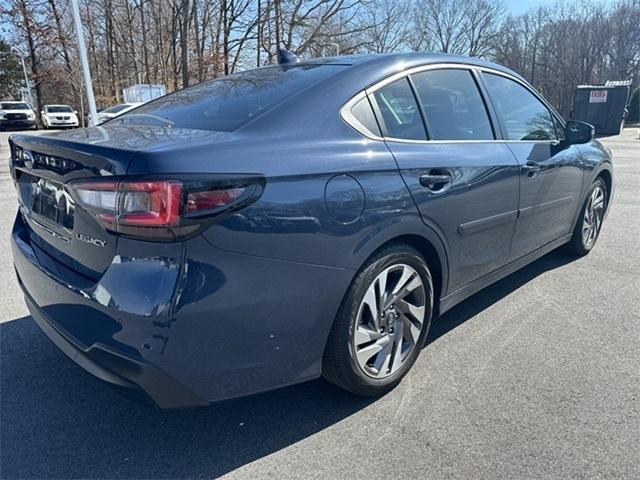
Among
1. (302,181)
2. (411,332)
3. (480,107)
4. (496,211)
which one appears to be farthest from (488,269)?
(302,181)

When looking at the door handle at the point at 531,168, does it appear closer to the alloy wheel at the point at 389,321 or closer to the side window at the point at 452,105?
the side window at the point at 452,105

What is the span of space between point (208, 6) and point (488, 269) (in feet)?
107

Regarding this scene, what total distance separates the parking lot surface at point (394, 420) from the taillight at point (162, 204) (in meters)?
1.06

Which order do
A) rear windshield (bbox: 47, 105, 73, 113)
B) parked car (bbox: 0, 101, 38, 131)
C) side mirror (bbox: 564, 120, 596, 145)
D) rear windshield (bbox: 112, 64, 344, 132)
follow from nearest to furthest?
rear windshield (bbox: 112, 64, 344, 132)
side mirror (bbox: 564, 120, 596, 145)
parked car (bbox: 0, 101, 38, 131)
rear windshield (bbox: 47, 105, 73, 113)

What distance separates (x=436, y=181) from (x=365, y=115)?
526mm

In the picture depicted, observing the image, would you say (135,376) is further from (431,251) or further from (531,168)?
(531,168)

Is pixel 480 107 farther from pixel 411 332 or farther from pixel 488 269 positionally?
pixel 411 332

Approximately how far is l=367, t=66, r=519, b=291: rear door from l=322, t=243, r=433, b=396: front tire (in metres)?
0.28

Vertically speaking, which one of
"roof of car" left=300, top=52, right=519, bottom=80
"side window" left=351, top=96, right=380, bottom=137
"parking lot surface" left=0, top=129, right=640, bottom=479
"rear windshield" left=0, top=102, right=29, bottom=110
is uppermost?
"rear windshield" left=0, top=102, right=29, bottom=110

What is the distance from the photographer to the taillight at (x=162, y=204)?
159cm

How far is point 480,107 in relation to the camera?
9.90 ft

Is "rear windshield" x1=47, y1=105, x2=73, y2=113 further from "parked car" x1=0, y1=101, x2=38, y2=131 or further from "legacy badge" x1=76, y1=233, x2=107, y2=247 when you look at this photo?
"legacy badge" x1=76, y1=233, x2=107, y2=247

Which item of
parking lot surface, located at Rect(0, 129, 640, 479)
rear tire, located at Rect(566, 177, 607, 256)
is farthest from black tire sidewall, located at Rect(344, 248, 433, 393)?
rear tire, located at Rect(566, 177, 607, 256)

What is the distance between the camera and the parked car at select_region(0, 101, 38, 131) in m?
26.9
